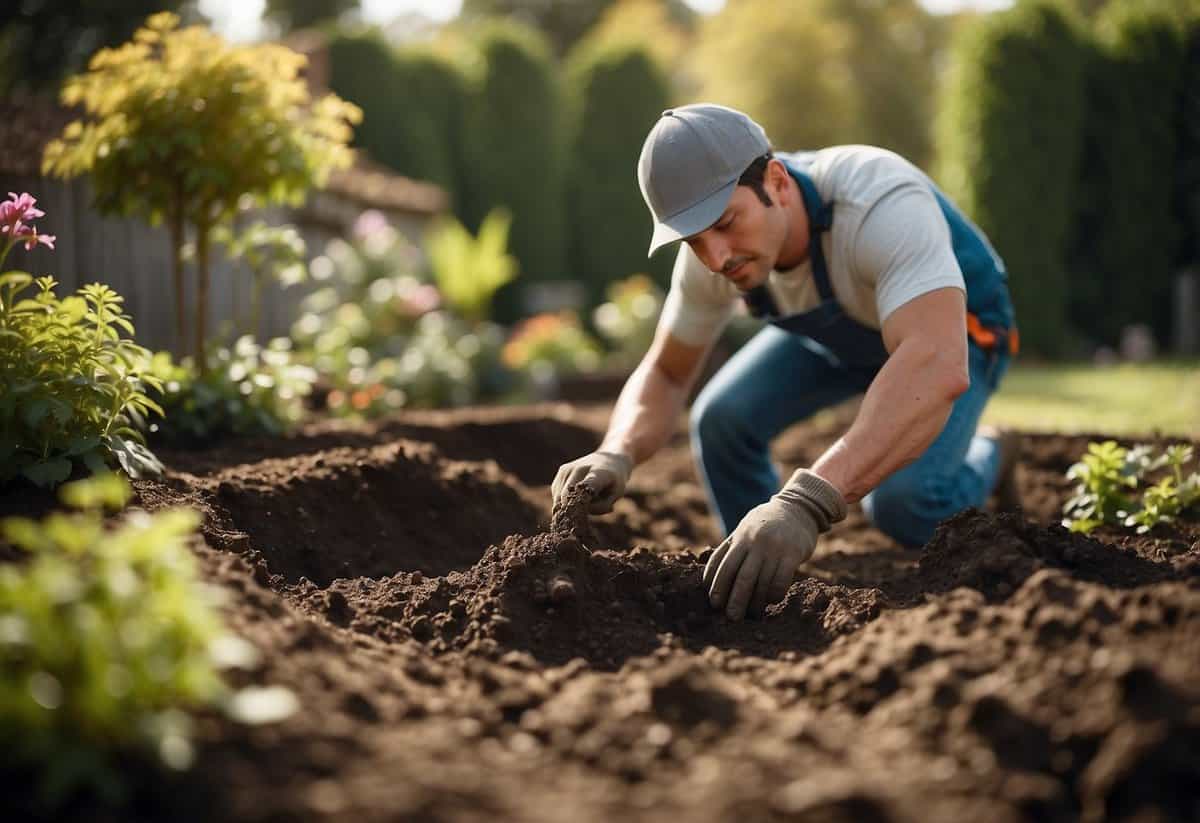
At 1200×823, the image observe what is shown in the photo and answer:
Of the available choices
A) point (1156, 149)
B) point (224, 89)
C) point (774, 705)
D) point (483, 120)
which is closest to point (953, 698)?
point (774, 705)

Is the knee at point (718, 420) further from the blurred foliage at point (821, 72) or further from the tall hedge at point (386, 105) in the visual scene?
the blurred foliage at point (821, 72)

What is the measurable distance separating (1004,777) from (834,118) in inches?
684

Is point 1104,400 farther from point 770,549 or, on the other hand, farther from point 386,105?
point 386,105

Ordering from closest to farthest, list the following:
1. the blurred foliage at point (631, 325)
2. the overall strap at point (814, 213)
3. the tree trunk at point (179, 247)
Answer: the overall strap at point (814, 213), the tree trunk at point (179, 247), the blurred foliage at point (631, 325)

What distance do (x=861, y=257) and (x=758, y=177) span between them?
35 centimetres

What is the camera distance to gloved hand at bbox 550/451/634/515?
2.71 m

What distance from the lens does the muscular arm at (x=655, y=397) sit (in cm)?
301

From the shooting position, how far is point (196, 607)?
1324 millimetres

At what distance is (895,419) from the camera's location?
235 centimetres

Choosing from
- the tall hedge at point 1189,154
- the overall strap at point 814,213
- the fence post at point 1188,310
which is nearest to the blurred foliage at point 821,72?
the tall hedge at point 1189,154

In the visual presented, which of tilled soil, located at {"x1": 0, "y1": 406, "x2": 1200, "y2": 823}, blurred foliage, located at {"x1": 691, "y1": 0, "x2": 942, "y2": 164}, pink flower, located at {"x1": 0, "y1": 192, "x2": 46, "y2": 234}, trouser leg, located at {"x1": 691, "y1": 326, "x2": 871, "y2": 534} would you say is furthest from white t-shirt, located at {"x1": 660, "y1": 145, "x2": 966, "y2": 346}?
blurred foliage, located at {"x1": 691, "y1": 0, "x2": 942, "y2": 164}

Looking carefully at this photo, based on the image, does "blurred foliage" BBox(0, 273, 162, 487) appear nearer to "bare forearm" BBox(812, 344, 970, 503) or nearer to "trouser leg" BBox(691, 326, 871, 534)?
"bare forearm" BBox(812, 344, 970, 503)

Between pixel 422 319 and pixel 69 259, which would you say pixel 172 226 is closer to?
pixel 69 259

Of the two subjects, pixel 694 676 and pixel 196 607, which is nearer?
A: pixel 196 607
